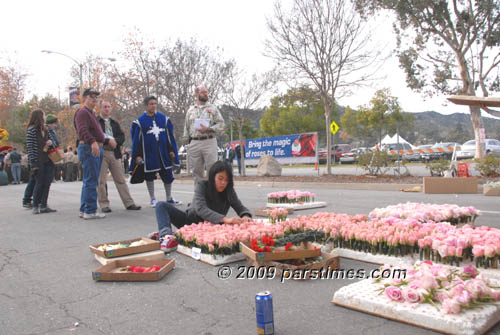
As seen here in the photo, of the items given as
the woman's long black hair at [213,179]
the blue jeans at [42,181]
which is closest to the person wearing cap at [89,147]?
the blue jeans at [42,181]

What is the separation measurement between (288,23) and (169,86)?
9.94 metres

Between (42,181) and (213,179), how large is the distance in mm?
5085

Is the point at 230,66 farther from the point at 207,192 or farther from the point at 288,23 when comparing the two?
the point at 207,192

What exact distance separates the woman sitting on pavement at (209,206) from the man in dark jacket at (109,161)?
3.81m

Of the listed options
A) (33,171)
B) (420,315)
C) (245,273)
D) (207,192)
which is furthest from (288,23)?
(420,315)

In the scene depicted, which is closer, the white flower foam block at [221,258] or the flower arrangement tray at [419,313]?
the flower arrangement tray at [419,313]

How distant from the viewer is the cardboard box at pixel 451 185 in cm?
1106

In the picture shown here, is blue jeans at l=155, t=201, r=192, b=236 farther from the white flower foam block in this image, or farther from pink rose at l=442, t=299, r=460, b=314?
pink rose at l=442, t=299, r=460, b=314

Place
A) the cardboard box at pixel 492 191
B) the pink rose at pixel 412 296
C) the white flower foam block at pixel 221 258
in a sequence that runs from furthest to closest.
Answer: the cardboard box at pixel 492 191
the white flower foam block at pixel 221 258
the pink rose at pixel 412 296

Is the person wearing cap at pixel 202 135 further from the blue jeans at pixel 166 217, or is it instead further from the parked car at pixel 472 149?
the parked car at pixel 472 149

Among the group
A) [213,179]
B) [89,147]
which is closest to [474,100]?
[213,179]

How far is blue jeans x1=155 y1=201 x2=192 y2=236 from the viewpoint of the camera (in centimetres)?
546

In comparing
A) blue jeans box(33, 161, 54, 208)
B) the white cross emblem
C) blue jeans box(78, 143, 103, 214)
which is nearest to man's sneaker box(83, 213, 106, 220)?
blue jeans box(78, 143, 103, 214)

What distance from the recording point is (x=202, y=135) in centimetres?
890
